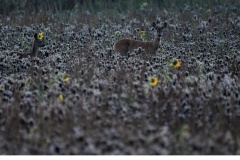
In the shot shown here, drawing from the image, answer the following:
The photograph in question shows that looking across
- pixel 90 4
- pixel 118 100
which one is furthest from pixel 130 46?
pixel 90 4

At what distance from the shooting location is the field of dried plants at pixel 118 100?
4.88 m

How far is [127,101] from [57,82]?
132 centimetres

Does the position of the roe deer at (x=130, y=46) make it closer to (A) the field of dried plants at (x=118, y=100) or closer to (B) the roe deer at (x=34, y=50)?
(A) the field of dried plants at (x=118, y=100)

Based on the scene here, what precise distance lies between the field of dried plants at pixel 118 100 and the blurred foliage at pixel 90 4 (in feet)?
21.1

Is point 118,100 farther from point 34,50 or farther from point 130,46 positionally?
point 130,46

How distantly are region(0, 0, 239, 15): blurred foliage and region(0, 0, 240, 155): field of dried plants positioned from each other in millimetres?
6419

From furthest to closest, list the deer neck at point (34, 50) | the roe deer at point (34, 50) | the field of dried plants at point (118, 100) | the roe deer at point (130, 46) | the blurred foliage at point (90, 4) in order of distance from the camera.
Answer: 1. the blurred foliage at point (90, 4)
2. the roe deer at point (130, 46)
3. the deer neck at point (34, 50)
4. the roe deer at point (34, 50)
5. the field of dried plants at point (118, 100)

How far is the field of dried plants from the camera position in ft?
16.0

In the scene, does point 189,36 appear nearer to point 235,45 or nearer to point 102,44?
point 235,45

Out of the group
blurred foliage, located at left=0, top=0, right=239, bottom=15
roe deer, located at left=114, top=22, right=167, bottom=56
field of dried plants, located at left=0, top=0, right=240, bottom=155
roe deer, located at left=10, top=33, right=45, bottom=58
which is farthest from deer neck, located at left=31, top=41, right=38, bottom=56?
blurred foliage, located at left=0, top=0, right=239, bottom=15

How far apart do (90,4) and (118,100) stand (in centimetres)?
1403

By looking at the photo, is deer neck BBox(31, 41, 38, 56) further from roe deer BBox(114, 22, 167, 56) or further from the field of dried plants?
roe deer BBox(114, 22, 167, 56)

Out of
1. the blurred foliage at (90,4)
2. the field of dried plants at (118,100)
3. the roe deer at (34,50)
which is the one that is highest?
the blurred foliage at (90,4)

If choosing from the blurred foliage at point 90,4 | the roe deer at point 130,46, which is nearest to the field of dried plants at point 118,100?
the roe deer at point 130,46
